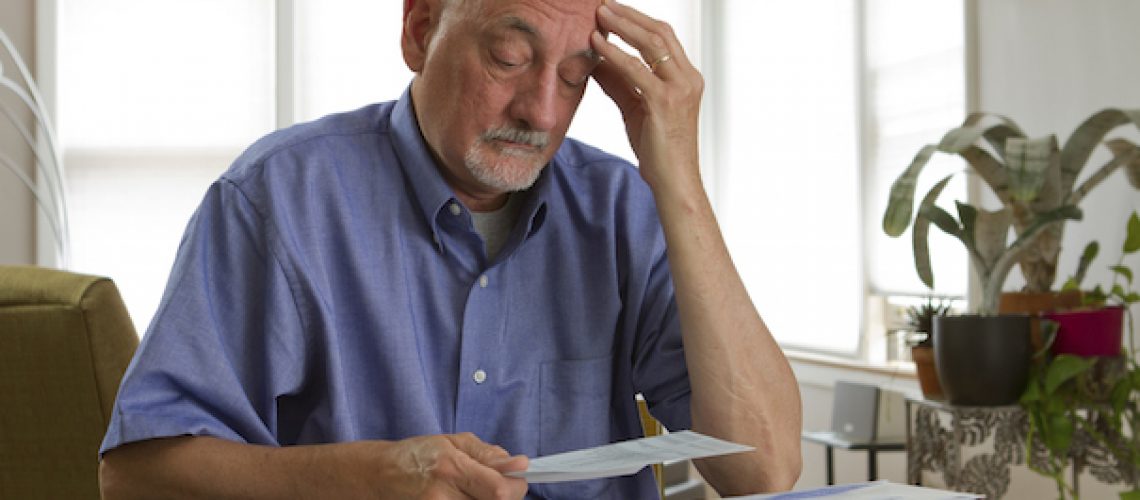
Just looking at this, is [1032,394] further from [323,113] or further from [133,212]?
[133,212]

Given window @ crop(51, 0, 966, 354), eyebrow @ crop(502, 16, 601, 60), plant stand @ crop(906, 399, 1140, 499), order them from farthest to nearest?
window @ crop(51, 0, 966, 354)
plant stand @ crop(906, 399, 1140, 499)
eyebrow @ crop(502, 16, 601, 60)

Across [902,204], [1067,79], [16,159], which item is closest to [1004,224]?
[902,204]

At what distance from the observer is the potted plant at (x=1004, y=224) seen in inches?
107

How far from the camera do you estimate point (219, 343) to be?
4.13ft

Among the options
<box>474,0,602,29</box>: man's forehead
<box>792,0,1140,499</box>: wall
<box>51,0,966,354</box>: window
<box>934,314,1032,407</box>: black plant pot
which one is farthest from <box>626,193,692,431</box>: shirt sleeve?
<box>51,0,966,354</box>: window

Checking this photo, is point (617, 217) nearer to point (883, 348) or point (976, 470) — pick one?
Answer: point (976, 470)

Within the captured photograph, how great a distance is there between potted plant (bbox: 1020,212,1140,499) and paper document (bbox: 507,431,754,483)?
5.88ft

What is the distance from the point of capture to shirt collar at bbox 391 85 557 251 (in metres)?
1.45

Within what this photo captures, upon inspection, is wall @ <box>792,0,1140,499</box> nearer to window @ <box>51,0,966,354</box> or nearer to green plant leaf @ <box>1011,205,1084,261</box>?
green plant leaf @ <box>1011,205,1084,261</box>

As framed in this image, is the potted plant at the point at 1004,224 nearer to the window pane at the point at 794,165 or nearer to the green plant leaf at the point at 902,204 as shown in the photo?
the green plant leaf at the point at 902,204

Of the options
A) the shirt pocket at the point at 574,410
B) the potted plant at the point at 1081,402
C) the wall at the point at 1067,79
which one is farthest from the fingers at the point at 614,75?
the wall at the point at 1067,79

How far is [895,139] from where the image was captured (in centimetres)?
459

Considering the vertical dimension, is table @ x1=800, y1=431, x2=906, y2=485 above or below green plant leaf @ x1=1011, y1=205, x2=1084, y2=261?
below

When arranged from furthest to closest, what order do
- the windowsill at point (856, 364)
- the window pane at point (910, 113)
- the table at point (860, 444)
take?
the windowsill at point (856, 364) < the window pane at point (910, 113) < the table at point (860, 444)
